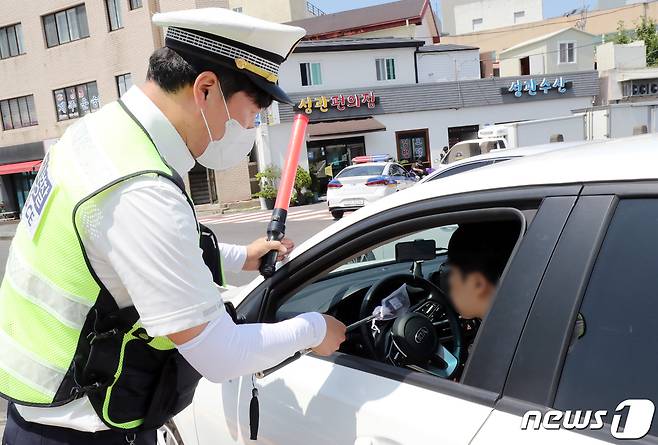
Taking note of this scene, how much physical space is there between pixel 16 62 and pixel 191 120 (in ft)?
100.0

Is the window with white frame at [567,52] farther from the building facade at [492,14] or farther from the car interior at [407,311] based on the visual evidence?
the car interior at [407,311]

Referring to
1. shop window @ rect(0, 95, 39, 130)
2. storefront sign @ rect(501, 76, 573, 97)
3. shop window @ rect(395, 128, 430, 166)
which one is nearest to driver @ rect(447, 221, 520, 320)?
shop window @ rect(395, 128, 430, 166)

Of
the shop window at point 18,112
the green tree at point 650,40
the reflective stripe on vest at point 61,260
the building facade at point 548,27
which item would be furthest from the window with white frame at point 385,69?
the reflective stripe on vest at point 61,260

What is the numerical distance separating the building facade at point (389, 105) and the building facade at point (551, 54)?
6115 millimetres

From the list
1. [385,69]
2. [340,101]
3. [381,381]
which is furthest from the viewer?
[385,69]

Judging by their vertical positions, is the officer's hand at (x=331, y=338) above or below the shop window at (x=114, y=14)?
below

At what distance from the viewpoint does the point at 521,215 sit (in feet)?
4.31

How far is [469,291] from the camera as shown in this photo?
5.91ft

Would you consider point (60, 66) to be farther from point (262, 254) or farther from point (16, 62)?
point (262, 254)

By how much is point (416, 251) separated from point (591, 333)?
90 cm

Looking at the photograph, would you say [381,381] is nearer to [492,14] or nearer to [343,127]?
[343,127]

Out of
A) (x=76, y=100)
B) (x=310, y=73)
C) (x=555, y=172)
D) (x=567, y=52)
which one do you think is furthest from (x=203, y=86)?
(x=567, y=52)

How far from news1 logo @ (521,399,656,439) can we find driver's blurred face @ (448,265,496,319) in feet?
1.84

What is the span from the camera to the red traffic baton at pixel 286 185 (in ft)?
6.24
